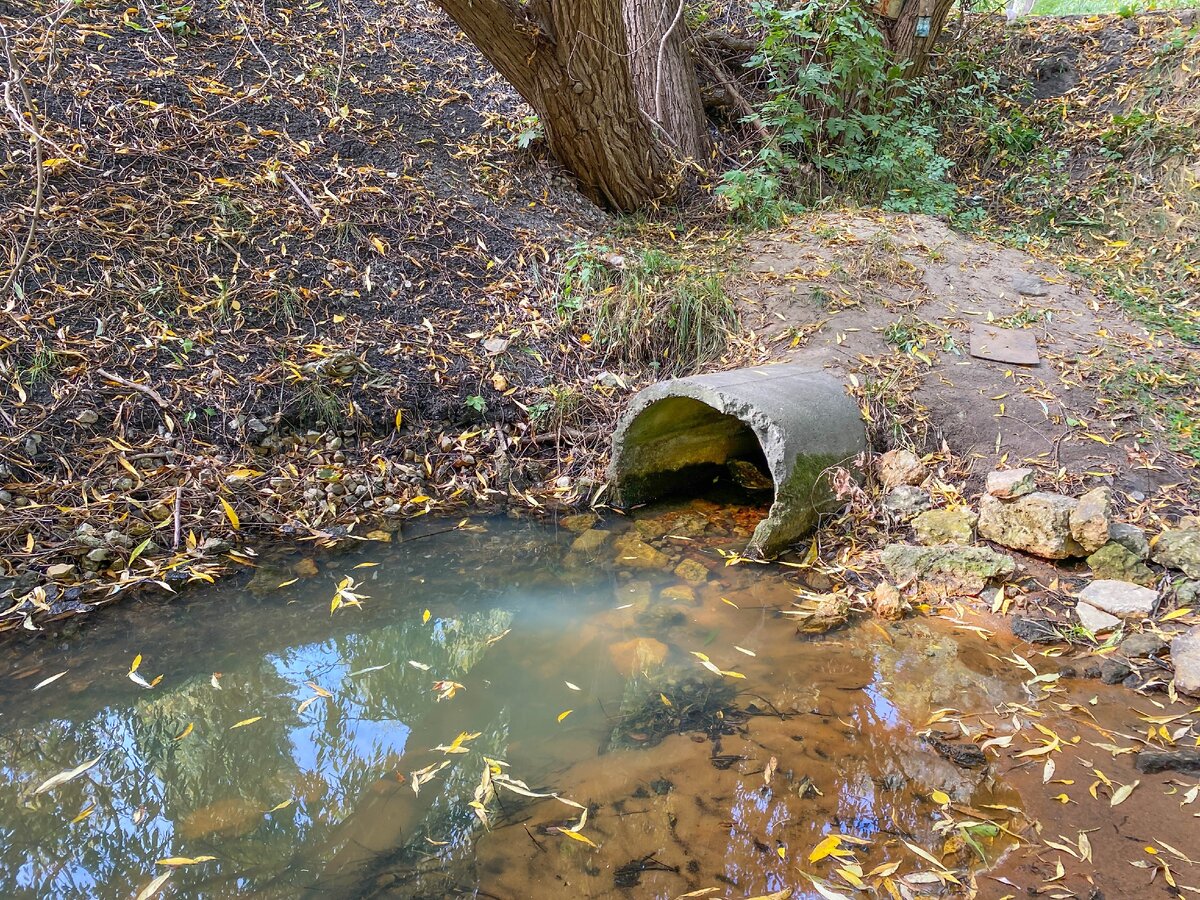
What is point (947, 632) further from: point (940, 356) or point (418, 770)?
point (418, 770)

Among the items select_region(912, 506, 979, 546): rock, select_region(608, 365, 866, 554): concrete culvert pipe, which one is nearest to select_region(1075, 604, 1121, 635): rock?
select_region(912, 506, 979, 546): rock

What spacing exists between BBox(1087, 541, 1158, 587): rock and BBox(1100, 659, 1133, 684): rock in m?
0.52

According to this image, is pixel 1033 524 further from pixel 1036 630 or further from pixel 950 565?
pixel 1036 630

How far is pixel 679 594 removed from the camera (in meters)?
3.33

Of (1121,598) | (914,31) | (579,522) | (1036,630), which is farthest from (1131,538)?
(914,31)

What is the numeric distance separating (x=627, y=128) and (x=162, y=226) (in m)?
3.20

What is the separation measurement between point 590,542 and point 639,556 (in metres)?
0.29

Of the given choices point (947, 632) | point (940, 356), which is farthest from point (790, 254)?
point (947, 632)

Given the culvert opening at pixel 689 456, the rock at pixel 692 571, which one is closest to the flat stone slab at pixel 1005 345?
the culvert opening at pixel 689 456

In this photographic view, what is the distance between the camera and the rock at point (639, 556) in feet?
11.7

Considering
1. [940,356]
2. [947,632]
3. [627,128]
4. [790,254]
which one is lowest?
[947,632]

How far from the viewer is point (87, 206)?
4293 millimetres

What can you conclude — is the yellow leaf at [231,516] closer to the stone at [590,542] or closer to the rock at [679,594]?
the stone at [590,542]

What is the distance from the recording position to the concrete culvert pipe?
3348mm
